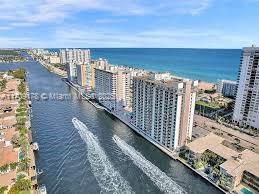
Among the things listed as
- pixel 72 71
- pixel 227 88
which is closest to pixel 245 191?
pixel 227 88

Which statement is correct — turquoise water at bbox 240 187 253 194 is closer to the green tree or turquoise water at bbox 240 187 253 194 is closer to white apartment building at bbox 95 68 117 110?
the green tree

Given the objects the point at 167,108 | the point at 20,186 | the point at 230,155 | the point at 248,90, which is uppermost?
the point at 248,90

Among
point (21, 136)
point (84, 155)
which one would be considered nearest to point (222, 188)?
point (84, 155)

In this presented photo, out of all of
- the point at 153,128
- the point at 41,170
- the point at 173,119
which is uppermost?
the point at 173,119

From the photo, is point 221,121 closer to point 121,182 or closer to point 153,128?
point 153,128

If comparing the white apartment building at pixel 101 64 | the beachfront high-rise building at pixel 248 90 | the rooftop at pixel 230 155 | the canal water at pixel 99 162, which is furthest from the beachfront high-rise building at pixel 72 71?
the rooftop at pixel 230 155

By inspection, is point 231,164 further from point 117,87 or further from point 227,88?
point 227,88
